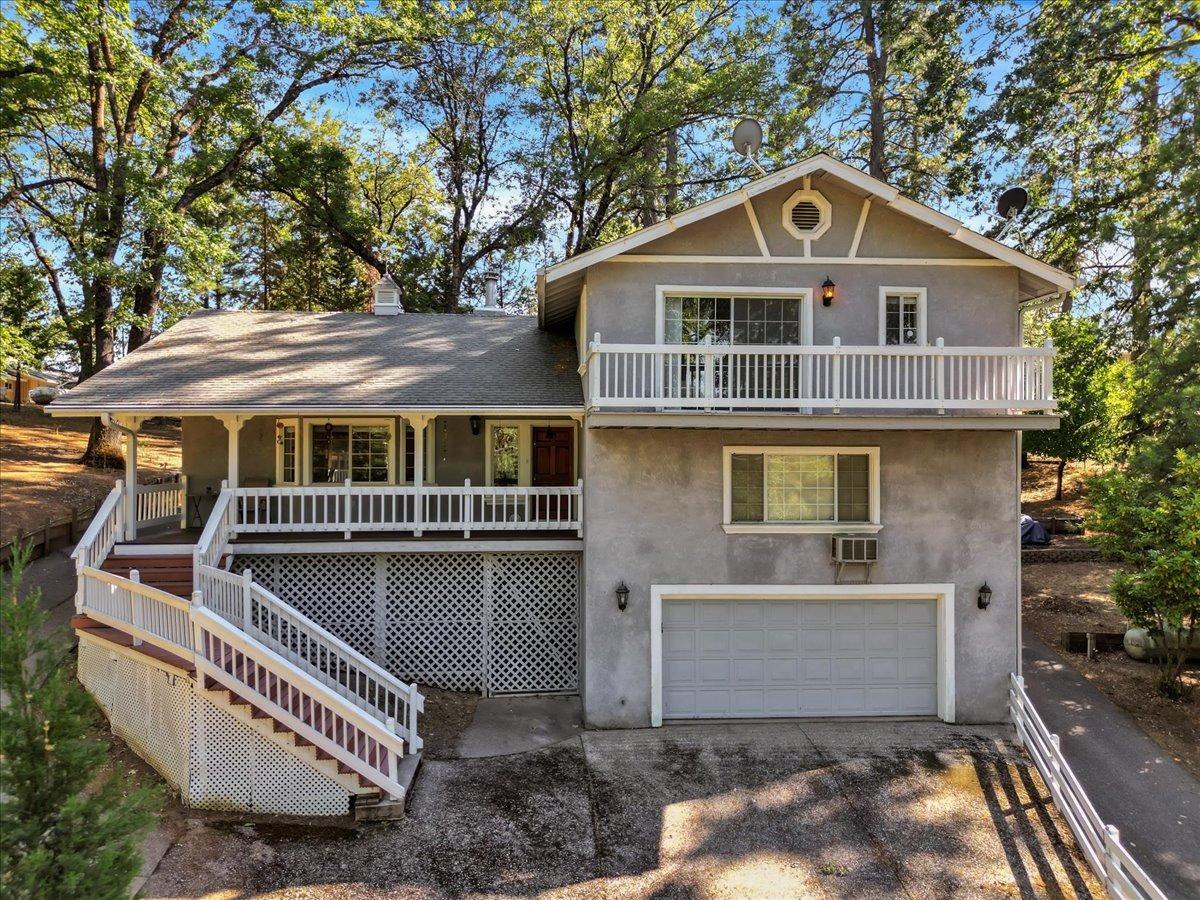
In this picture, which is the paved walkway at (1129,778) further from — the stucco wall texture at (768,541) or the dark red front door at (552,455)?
the dark red front door at (552,455)

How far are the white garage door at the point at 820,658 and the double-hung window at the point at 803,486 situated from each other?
134 centimetres

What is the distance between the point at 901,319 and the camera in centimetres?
1030

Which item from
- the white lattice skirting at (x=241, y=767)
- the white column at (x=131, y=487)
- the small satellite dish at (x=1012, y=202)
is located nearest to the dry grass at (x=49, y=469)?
the white column at (x=131, y=487)

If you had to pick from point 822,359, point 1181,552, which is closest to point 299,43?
point 822,359

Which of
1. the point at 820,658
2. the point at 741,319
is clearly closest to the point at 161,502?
the point at 741,319

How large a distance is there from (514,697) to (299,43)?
24868 millimetres

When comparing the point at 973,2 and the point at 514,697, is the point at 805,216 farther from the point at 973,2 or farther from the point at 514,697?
the point at 973,2

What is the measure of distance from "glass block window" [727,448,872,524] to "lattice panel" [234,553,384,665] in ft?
20.1

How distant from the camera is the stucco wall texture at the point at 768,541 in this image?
980 cm

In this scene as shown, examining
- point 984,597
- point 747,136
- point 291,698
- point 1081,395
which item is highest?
point 747,136

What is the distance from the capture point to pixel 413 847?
23.2ft

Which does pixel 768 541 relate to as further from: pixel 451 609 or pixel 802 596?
pixel 451 609

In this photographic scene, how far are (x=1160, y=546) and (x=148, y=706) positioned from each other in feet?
49.2

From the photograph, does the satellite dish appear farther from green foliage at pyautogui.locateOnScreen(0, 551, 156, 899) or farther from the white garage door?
green foliage at pyautogui.locateOnScreen(0, 551, 156, 899)
